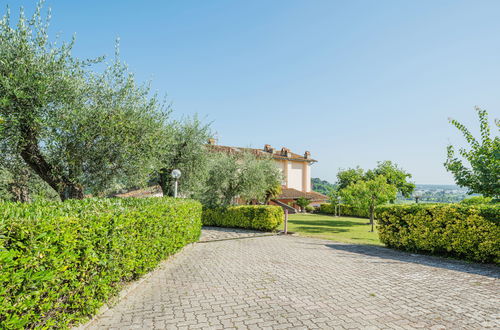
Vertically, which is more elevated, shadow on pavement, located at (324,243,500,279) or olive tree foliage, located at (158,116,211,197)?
olive tree foliage, located at (158,116,211,197)

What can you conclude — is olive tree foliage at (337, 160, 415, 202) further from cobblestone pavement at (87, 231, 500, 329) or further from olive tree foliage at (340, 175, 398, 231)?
cobblestone pavement at (87, 231, 500, 329)

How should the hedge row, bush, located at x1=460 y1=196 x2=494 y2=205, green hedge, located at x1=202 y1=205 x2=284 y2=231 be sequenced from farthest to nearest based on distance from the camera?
1. the hedge row
2. green hedge, located at x1=202 y1=205 x2=284 y2=231
3. bush, located at x1=460 y1=196 x2=494 y2=205

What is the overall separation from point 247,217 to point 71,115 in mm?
12196

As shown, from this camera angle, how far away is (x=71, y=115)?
28.2 feet

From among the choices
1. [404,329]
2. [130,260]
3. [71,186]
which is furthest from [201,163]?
[404,329]

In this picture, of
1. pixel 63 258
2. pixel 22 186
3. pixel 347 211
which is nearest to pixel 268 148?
pixel 347 211

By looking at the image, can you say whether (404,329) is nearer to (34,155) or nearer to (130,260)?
(130,260)

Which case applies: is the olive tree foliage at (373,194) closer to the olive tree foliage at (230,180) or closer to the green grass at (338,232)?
the green grass at (338,232)

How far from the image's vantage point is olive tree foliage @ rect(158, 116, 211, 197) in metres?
17.1

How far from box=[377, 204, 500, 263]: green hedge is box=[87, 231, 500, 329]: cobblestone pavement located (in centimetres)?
73

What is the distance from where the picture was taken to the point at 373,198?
75.6 ft

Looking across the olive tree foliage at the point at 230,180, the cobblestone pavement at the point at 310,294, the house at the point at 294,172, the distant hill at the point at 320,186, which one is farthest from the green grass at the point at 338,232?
the distant hill at the point at 320,186

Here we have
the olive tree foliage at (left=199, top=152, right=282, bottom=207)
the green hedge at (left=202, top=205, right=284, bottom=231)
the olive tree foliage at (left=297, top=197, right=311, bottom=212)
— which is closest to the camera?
the green hedge at (left=202, top=205, right=284, bottom=231)

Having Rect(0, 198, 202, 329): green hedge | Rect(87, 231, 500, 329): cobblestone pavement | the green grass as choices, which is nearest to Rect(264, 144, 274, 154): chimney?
the green grass
